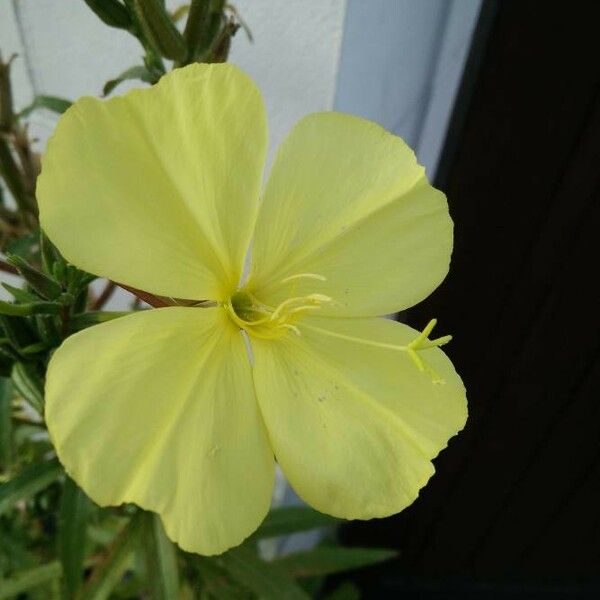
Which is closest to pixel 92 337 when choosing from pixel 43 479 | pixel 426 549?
pixel 43 479

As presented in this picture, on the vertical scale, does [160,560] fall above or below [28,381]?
below

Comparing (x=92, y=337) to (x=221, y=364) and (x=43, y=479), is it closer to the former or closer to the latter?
(x=221, y=364)

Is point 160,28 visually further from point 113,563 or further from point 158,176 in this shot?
point 113,563

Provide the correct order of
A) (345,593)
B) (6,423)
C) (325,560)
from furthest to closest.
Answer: (345,593)
(325,560)
(6,423)

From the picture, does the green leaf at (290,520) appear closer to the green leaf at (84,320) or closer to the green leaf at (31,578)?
the green leaf at (31,578)

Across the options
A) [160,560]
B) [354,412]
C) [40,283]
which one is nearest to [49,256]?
[40,283]

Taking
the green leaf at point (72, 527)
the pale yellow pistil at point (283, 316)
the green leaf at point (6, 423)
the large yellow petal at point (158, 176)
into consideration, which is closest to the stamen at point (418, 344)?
the pale yellow pistil at point (283, 316)
